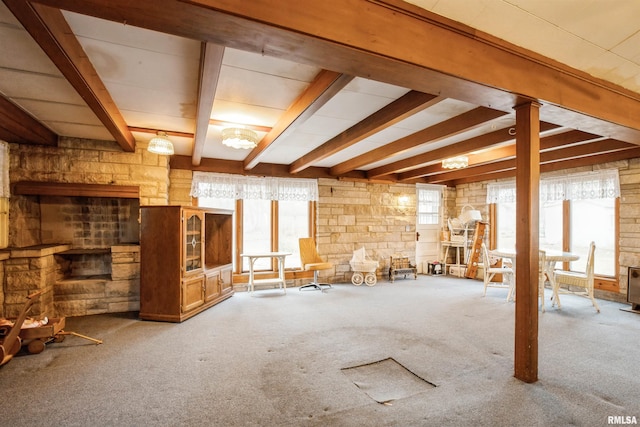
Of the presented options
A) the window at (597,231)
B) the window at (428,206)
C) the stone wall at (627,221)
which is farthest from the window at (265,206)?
the stone wall at (627,221)

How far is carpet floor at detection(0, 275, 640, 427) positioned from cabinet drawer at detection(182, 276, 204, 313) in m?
0.22

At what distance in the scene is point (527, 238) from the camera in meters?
2.16

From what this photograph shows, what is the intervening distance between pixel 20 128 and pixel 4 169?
780 mm

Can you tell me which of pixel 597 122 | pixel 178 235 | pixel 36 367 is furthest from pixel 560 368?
pixel 36 367

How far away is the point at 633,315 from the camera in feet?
12.7

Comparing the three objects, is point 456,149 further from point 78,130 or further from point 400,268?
point 78,130

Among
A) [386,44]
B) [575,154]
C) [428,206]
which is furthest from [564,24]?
[428,206]

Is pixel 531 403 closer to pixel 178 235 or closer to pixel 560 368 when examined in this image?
pixel 560 368

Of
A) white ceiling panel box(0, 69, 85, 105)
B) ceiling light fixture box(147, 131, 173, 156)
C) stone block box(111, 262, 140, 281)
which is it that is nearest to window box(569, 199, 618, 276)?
ceiling light fixture box(147, 131, 173, 156)

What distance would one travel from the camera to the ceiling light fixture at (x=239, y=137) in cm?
305

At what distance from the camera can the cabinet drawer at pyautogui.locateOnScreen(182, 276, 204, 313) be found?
364 cm

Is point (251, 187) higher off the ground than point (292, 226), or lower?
higher

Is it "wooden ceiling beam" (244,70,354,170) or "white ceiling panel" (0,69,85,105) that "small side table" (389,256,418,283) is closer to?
"wooden ceiling beam" (244,70,354,170)

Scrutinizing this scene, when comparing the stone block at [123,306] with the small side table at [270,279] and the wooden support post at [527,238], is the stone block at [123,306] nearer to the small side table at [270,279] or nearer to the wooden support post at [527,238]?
the small side table at [270,279]
